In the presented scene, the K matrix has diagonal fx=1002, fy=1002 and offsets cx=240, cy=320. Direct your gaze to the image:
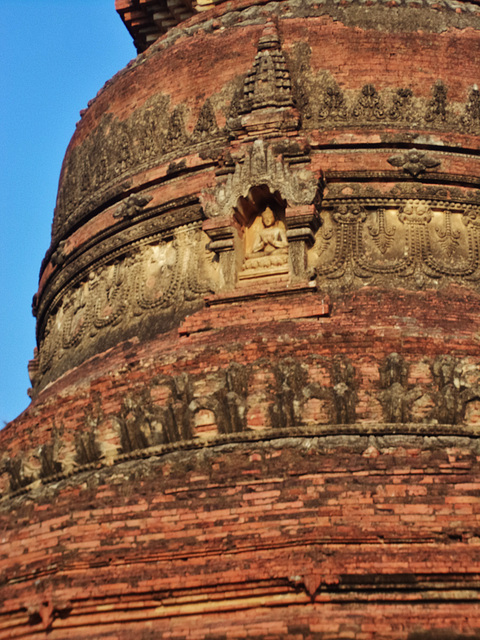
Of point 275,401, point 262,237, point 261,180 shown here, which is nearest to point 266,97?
point 261,180

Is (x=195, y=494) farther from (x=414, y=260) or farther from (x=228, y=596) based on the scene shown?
(x=414, y=260)

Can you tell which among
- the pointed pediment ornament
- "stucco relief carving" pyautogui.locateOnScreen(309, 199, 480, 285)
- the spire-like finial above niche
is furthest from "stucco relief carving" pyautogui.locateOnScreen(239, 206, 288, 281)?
the spire-like finial above niche

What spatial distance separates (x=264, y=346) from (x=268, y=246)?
2098 mm

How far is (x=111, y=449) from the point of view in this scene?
10.5 meters

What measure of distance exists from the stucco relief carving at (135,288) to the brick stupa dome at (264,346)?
0.04 meters

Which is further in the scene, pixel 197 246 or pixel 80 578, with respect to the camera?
pixel 197 246

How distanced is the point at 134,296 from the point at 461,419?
4.95m

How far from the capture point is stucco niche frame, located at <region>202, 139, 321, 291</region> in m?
11.8

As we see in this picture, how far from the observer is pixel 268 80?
43.6ft

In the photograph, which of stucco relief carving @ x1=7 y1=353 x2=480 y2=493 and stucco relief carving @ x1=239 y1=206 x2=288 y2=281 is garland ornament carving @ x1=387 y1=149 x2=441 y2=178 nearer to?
stucco relief carving @ x1=239 y1=206 x2=288 y2=281

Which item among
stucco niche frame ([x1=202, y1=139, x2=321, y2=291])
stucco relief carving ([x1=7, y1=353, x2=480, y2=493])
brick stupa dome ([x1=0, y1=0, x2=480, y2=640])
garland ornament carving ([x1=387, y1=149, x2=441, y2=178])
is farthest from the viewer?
garland ornament carving ([x1=387, y1=149, x2=441, y2=178])

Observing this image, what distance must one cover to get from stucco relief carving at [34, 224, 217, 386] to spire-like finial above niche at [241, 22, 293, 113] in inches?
75.5

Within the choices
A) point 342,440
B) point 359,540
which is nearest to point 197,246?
point 342,440

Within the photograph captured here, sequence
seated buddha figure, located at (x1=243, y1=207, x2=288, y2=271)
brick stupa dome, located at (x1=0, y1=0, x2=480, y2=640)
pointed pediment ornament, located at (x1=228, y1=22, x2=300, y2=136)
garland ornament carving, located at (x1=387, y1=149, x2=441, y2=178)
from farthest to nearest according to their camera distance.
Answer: pointed pediment ornament, located at (x1=228, y1=22, x2=300, y2=136), garland ornament carving, located at (x1=387, y1=149, x2=441, y2=178), seated buddha figure, located at (x1=243, y1=207, x2=288, y2=271), brick stupa dome, located at (x1=0, y1=0, x2=480, y2=640)
